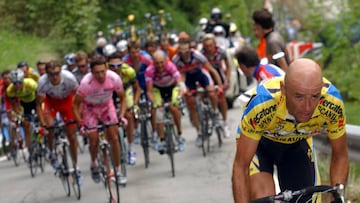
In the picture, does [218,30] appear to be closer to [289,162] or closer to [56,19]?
[56,19]

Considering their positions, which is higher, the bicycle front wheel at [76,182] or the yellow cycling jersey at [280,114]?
the yellow cycling jersey at [280,114]

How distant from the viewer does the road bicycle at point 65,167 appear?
43.0 feet

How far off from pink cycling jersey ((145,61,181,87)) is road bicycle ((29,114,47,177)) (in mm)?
1874

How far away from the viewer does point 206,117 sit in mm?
16531

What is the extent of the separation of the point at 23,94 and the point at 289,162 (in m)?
10.7

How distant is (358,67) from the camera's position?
69.7ft

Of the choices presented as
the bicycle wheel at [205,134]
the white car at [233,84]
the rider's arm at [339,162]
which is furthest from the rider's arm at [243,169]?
the white car at [233,84]

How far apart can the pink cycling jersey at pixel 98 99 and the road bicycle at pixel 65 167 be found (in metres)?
0.78

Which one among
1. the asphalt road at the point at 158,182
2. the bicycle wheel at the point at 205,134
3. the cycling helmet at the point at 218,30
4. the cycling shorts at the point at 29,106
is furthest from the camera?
the cycling helmet at the point at 218,30

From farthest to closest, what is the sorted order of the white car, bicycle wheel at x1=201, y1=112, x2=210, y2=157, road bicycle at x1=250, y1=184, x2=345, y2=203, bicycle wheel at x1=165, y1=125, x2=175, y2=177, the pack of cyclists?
the white car
bicycle wheel at x1=201, y1=112, x2=210, y2=157
bicycle wheel at x1=165, y1=125, x2=175, y2=177
the pack of cyclists
road bicycle at x1=250, y1=184, x2=345, y2=203

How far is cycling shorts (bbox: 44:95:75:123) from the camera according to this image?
14.2m

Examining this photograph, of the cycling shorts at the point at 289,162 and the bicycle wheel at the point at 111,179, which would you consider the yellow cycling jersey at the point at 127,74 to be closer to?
the bicycle wheel at the point at 111,179

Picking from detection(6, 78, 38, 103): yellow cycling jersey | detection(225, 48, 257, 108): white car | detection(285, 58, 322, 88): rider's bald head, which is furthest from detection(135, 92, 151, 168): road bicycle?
detection(285, 58, 322, 88): rider's bald head

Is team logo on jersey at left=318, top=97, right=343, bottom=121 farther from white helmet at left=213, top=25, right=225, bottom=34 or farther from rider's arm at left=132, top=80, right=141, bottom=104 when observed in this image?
white helmet at left=213, top=25, right=225, bottom=34
